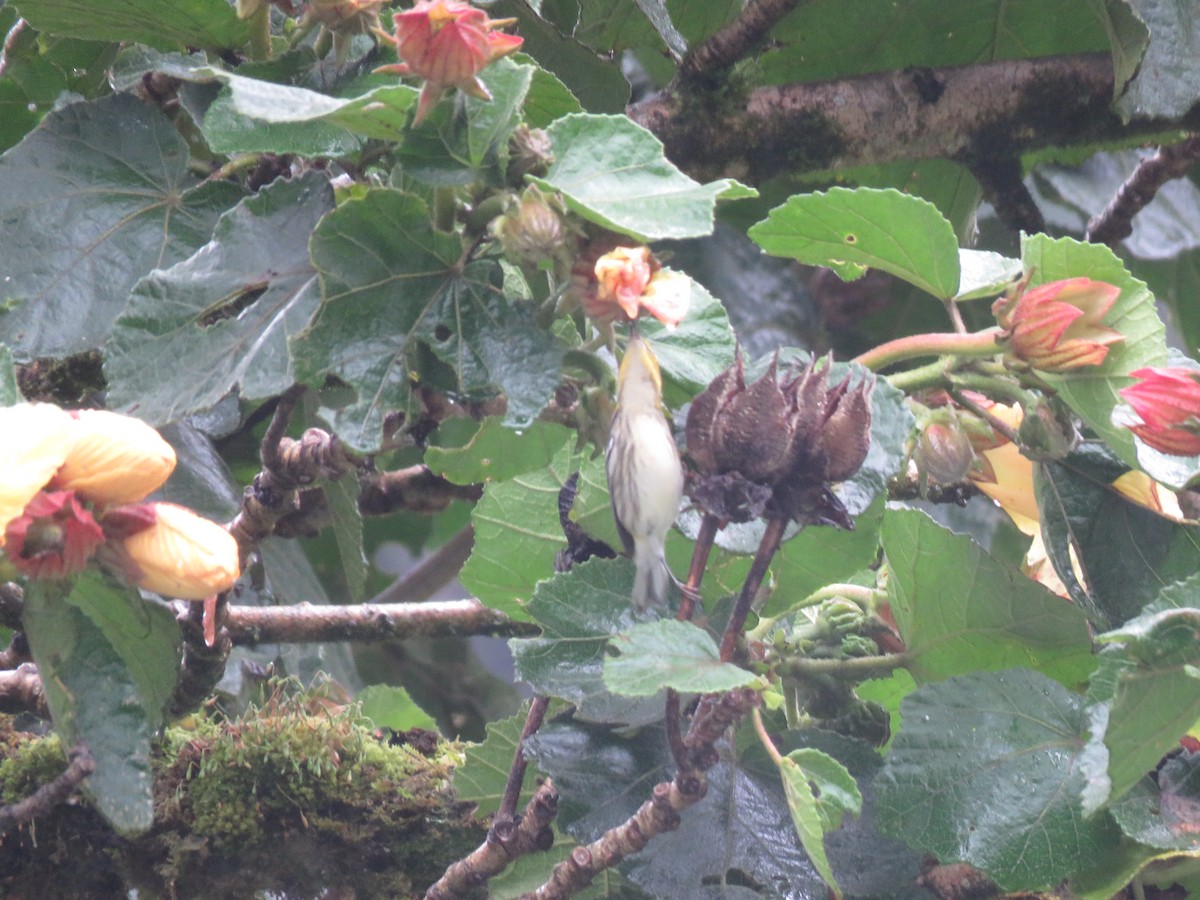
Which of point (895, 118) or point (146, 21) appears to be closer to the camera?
point (146, 21)

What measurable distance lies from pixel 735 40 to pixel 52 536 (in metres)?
0.74

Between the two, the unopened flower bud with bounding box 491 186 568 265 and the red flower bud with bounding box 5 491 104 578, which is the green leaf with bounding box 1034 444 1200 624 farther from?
the red flower bud with bounding box 5 491 104 578

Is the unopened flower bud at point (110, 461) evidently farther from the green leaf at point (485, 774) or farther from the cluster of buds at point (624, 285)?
the green leaf at point (485, 774)

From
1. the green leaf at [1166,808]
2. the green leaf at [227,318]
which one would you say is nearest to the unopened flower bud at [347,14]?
the green leaf at [227,318]

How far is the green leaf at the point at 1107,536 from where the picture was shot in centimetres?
70

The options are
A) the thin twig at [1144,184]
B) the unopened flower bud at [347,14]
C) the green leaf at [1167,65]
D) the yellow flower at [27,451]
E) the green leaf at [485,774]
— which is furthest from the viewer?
the thin twig at [1144,184]

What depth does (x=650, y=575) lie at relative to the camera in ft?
1.88

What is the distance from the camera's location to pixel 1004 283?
69 cm

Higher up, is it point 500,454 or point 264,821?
point 500,454

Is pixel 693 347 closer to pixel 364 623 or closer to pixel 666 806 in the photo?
pixel 666 806

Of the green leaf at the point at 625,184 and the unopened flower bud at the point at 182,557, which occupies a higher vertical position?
the green leaf at the point at 625,184

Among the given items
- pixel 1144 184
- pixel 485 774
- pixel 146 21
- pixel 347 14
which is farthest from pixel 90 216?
pixel 1144 184

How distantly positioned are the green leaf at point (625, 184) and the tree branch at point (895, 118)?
441mm

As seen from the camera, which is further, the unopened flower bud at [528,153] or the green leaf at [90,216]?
the green leaf at [90,216]
